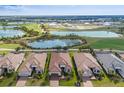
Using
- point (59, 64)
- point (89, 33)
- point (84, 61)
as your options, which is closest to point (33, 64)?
point (59, 64)

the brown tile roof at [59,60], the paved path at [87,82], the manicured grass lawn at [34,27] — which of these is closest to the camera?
the paved path at [87,82]

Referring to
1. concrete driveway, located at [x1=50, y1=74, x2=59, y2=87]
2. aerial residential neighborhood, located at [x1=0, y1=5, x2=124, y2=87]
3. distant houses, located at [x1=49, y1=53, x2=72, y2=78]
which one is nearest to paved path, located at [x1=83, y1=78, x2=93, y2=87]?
aerial residential neighborhood, located at [x1=0, y1=5, x2=124, y2=87]

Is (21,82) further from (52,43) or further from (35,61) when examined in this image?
(52,43)

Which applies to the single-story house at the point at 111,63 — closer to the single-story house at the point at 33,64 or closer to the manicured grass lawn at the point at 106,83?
the manicured grass lawn at the point at 106,83

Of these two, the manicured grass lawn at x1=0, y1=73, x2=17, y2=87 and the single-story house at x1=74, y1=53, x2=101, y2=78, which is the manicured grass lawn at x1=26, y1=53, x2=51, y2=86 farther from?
the single-story house at x1=74, y1=53, x2=101, y2=78

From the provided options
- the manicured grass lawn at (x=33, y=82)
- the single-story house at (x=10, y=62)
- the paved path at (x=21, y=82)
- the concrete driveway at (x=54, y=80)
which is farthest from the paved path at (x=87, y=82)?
the single-story house at (x=10, y=62)

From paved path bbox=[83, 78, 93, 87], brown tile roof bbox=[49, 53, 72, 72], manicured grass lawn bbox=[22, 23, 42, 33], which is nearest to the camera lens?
paved path bbox=[83, 78, 93, 87]
